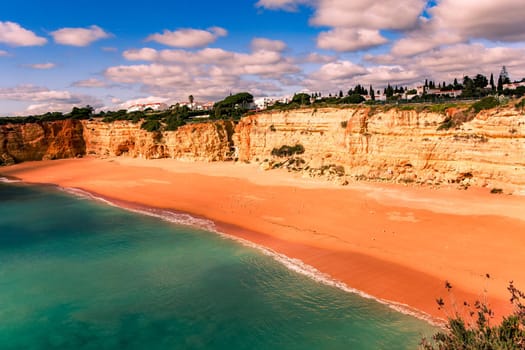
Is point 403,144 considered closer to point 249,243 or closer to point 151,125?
point 249,243

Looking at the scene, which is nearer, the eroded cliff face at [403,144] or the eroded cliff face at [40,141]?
the eroded cliff face at [403,144]

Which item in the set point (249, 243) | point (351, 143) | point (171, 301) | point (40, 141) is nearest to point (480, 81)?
point (351, 143)

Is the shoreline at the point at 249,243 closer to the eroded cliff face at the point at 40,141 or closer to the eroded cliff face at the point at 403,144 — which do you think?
the eroded cliff face at the point at 403,144

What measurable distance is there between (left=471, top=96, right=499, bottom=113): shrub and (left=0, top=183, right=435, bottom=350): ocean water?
1680 centimetres

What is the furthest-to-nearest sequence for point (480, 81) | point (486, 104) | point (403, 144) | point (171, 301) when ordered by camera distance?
point (480, 81), point (403, 144), point (486, 104), point (171, 301)

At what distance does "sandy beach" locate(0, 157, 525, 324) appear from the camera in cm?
1289

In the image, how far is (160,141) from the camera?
152 feet

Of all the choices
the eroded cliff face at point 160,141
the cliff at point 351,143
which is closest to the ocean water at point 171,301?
the cliff at point 351,143

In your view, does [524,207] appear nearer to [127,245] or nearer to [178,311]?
[178,311]

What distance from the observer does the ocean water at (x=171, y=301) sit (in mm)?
10750

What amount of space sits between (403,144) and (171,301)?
19698 millimetres

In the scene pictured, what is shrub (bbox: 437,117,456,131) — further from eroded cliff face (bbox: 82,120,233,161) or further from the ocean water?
eroded cliff face (bbox: 82,120,233,161)

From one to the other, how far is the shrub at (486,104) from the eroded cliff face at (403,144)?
59cm

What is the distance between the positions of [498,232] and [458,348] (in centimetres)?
1225
